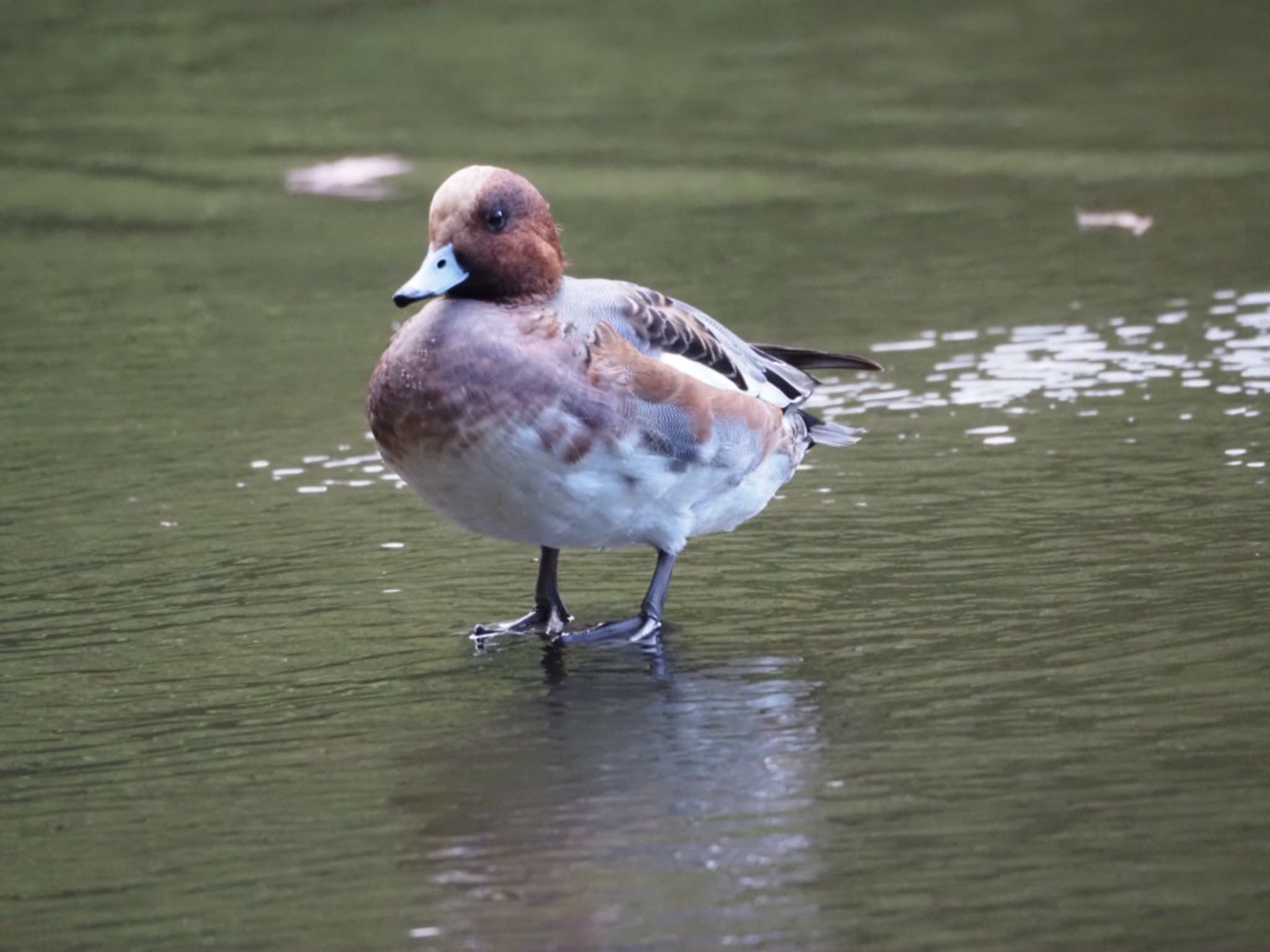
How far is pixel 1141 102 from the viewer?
12461mm

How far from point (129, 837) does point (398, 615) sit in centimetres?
166

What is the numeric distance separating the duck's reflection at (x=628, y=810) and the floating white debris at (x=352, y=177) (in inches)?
246

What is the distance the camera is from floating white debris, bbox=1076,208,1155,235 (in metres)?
10.1

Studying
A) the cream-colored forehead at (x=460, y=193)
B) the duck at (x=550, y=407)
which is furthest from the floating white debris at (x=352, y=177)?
the cream-colored forehead at (x=460, y=193)

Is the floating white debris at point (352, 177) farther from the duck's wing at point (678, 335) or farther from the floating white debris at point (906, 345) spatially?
the duck's wing at point (678, 335)

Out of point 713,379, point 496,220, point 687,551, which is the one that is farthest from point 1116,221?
point 496,220

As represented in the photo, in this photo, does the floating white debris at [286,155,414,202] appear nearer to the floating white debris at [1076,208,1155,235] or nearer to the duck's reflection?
the floating white debris at [1076,208,1155,235]

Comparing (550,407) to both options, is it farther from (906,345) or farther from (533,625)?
(906,345)

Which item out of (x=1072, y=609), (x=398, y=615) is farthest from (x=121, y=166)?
(x=1072, y=609)

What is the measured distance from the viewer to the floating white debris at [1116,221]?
10137mm

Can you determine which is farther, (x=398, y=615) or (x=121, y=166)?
(x=121, y=166)

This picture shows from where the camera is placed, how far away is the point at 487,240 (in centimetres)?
554

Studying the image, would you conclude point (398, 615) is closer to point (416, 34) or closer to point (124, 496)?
point (124, 496)

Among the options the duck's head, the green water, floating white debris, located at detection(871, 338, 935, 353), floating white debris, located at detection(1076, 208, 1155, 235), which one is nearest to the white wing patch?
the duck's head
